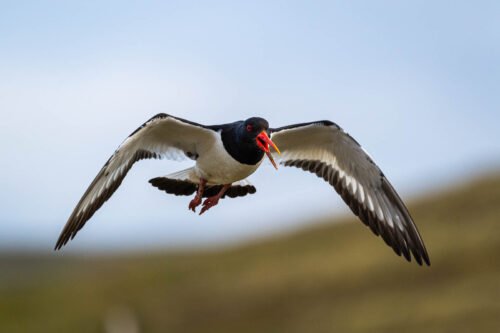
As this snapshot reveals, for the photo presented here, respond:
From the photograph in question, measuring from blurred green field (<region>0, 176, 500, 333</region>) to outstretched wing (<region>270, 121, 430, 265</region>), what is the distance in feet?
60.5

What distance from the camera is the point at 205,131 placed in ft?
53.3

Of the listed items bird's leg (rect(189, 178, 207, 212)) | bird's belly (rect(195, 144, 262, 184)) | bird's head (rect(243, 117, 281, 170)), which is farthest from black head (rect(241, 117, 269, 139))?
bird's leg (rect(189, 178, 207, 212))

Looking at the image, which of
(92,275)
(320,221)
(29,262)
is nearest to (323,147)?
(320,221)

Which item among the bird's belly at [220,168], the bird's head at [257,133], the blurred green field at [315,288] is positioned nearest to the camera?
the bird's head at [257,133]

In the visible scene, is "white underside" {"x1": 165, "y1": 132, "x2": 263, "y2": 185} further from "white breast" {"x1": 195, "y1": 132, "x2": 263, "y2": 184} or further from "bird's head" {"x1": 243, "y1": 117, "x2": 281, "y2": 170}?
"bird's head" {"x1": 243, "y1": 117, "x2": 281, "y2": 170}

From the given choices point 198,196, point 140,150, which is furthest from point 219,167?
point 140,150

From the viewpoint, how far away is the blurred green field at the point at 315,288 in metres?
38.9

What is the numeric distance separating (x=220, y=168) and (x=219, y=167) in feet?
0.09

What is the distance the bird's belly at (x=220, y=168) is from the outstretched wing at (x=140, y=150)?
24cm

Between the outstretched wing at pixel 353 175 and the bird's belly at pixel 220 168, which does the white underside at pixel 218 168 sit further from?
the outstretched wing at pixel 353 175

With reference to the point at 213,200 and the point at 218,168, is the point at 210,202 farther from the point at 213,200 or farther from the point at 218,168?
the point at 218,168

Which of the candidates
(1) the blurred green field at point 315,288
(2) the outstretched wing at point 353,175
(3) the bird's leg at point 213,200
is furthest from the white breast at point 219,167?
(1) the blurred green field at point 315,288

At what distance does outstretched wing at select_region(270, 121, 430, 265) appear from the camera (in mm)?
16719

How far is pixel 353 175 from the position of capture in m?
17.2
